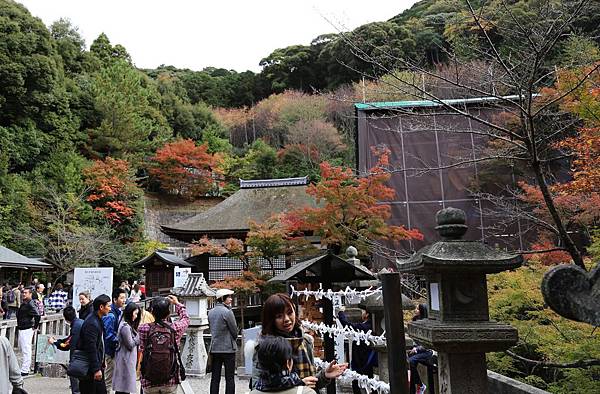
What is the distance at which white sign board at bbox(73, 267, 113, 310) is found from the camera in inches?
367

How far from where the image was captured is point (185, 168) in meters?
31.3

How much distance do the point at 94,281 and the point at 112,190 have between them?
621 inches

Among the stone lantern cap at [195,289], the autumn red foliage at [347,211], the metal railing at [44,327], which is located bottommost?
the metal railing at [44,327]

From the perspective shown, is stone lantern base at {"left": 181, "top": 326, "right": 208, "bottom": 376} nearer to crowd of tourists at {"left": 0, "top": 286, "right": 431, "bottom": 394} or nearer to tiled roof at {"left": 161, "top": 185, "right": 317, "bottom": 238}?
crowd of tourists at {"left": 0, "top": 286, "right": 431, "bottom": 394}

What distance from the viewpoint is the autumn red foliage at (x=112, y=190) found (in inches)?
922

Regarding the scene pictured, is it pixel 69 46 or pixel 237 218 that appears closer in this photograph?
pixel 237 218

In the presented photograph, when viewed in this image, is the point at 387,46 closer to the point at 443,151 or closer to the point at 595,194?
the point at 595,194

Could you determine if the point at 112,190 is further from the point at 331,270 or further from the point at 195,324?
the point at 331,270

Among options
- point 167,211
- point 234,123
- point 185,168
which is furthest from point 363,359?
point 234,123

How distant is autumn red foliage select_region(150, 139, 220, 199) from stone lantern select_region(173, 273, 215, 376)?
2262cm

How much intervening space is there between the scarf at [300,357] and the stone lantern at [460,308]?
829mm

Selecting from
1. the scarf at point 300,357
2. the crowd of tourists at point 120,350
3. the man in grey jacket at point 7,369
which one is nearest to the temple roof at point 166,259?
the crowd of tourists at point 120,350

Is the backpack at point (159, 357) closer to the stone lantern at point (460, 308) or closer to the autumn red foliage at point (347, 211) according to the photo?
A: the stone lantern at point (460, 308)

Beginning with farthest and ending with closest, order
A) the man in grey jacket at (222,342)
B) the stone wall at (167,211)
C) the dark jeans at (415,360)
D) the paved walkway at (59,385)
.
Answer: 1. the stone wall at (167,211)
2. the paved walkway at (59,385)
3. the man in grey jacket at (222,342)
4. the dark jeans at (415,360)
